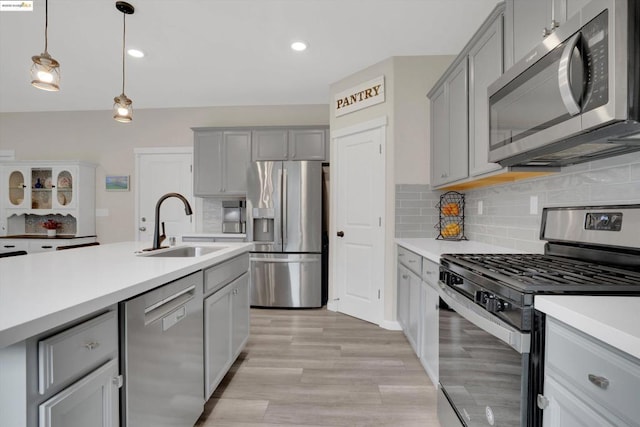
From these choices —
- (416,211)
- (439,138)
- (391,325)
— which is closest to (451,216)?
(416,211)

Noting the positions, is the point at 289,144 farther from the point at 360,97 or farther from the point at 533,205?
the point at 533,205

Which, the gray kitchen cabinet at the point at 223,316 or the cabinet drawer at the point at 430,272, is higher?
the cabinet drawer at the point at 430,272

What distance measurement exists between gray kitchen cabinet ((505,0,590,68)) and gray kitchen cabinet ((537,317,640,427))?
3.90 feet

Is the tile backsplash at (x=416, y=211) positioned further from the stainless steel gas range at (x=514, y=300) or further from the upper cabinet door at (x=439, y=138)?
the stainless steel gas range at (x=514, y=300)

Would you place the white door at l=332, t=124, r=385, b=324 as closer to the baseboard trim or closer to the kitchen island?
the baseboard trim

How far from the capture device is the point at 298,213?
3982 mm

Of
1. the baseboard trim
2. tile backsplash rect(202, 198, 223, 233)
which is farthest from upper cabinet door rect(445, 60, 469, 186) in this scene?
tile backsplash rect(202, 198, 223, 233)

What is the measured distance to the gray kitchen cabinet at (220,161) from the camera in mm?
4617

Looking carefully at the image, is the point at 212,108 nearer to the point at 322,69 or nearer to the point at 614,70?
the point at 322,69

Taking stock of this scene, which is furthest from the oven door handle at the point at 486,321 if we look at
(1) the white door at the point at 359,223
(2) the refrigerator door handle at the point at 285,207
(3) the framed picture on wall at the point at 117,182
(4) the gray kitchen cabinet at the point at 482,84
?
(3) the framed picture on wall at the point at 117,182

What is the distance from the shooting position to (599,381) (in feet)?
2.34

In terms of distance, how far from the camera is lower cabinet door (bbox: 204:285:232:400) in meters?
1.79

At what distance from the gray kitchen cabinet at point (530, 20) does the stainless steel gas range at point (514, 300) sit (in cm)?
81

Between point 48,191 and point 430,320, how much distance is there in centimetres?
592
